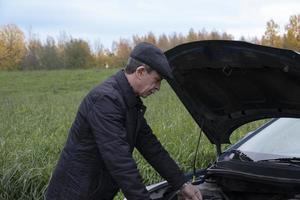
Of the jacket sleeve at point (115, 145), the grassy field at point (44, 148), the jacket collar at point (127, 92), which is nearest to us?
the jacket sleeve at point (115, 145)

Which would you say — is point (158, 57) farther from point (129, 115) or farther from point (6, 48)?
point (6, 48)

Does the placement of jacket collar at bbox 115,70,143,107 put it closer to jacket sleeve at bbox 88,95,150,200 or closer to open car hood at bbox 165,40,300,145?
jacket sleeve at bbox 88,95,150,200

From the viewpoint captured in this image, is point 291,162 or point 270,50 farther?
point 291,162

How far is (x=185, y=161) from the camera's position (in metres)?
6.65

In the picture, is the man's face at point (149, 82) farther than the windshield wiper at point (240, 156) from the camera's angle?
No

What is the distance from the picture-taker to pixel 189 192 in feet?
10.9

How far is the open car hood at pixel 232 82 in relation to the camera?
2928 millimetres

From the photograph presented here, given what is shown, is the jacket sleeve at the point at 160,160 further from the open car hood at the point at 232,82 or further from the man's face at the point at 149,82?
the man's face at the point at 149,82

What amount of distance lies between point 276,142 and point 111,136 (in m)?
1.51

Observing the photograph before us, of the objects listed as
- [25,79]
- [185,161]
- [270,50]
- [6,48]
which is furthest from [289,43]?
[270,50]

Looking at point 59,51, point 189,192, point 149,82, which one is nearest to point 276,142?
point 189,192

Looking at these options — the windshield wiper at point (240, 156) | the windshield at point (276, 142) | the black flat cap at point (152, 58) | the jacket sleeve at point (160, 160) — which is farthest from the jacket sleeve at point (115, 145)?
the windshield at point (276, 142)

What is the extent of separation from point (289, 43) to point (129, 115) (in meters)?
51.5

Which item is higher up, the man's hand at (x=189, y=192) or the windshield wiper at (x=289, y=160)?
the windshield wiper at (x=289, y=160)
